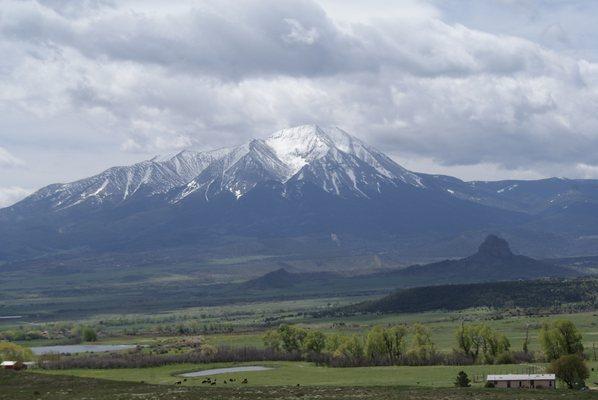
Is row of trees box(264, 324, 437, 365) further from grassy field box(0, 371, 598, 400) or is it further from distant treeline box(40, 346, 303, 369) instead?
grassy field box(0, 371, 598, 400)

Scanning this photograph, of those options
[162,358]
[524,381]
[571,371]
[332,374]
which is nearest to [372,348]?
[332,374]

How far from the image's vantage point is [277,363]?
161625 millimetres

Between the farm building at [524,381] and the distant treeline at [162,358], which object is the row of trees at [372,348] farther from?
the farm building at [524,381]

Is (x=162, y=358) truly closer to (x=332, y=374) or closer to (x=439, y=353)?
(x=332, y=374)

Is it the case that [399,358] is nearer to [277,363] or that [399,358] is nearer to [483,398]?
[277,363]

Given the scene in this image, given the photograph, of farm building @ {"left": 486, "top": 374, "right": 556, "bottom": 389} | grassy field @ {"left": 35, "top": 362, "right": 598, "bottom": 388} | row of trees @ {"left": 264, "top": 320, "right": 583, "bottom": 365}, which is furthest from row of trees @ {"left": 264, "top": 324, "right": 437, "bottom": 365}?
farm building @ {"left": 486, "top": 374, "right": 556, "bottom": 389}

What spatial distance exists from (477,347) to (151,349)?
7624 cm

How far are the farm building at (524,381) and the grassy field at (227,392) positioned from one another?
10.5 meters

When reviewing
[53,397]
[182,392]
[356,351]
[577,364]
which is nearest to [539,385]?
[577,364]

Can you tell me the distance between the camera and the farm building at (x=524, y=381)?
10212 centimetres

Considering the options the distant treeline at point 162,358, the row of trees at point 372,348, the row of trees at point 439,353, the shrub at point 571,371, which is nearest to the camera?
the shrub at point 571,371

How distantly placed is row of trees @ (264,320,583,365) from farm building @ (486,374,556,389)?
1485 inches

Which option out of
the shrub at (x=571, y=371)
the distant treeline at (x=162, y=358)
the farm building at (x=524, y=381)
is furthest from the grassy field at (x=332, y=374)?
the distant treeline at (x=162, y=358)

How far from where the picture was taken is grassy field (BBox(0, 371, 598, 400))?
3440 inches
